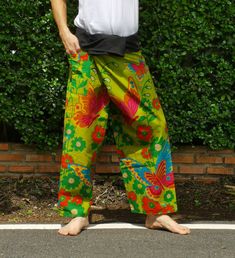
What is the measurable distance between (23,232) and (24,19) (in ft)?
5.28

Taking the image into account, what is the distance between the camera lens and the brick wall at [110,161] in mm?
5496

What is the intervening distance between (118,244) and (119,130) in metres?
0.69

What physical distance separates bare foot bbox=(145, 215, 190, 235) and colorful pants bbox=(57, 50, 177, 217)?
47mm

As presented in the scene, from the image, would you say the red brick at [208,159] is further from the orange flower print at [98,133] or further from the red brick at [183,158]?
the orange flower print at [98,133]

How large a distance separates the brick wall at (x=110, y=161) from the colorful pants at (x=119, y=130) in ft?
3.88

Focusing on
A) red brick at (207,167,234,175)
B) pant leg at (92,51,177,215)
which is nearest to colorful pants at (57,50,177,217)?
pant leg at (92,51,177,215)

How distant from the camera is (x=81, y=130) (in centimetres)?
419

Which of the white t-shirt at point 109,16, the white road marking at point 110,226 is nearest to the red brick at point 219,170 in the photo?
the white road marking at point 110,226

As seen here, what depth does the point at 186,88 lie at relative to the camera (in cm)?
523

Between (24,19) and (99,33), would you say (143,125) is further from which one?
(24,19)

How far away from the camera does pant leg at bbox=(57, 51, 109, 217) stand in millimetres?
4145

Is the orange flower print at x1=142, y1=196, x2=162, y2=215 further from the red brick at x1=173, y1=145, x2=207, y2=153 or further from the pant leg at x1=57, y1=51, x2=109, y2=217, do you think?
the red brick at x1=173, y1=145, x2=207, y2=153

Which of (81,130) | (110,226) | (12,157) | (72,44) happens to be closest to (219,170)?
(110,226)

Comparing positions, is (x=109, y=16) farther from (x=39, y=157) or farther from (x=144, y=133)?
(x=39, y=157)
